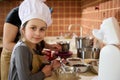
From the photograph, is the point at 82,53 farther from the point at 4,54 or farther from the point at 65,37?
the point at 65,37

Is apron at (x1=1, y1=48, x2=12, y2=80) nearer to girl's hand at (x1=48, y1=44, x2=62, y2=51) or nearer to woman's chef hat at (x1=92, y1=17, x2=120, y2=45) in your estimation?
girl's hand at (x1=48, y1=44, x2=62, y2=51)

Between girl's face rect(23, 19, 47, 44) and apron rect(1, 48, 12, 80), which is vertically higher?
girl's face rect(23, 19, 47, 44)

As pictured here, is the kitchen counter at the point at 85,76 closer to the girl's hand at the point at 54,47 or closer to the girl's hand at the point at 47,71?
the girl's hand at the point at 47,71

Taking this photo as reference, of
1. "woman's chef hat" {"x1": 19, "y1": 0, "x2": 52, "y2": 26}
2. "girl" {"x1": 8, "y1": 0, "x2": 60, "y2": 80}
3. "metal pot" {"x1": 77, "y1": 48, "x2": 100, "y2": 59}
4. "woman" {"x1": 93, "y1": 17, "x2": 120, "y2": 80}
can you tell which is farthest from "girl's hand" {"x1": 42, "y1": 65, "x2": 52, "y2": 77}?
"metal pot" {"x1": 77, "y1": 48, "x2": 100, "y2": 59}

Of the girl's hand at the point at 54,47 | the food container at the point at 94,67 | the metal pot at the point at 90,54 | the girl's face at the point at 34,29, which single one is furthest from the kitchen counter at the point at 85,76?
the girl's hand at the point at 54,47

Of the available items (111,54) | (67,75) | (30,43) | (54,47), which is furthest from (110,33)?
(54,47)

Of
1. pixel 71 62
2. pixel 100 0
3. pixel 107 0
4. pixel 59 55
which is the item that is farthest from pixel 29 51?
pixel 100 0

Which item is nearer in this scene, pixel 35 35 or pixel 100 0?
pixel 35 35

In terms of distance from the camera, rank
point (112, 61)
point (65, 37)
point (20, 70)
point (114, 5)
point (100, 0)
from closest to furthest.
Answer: point (112, 61)
point (20, 70)
point (114, 5)
point (100, 0)
point (65, 37)

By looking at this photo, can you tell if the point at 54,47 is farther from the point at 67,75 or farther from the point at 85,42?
the point at 67,75

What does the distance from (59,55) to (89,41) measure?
385 millimetres

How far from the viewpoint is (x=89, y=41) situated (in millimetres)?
2088

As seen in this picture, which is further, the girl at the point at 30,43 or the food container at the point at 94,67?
the food container at the point at 94,67

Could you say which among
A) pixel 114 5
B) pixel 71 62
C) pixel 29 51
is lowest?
pixel 71 62
